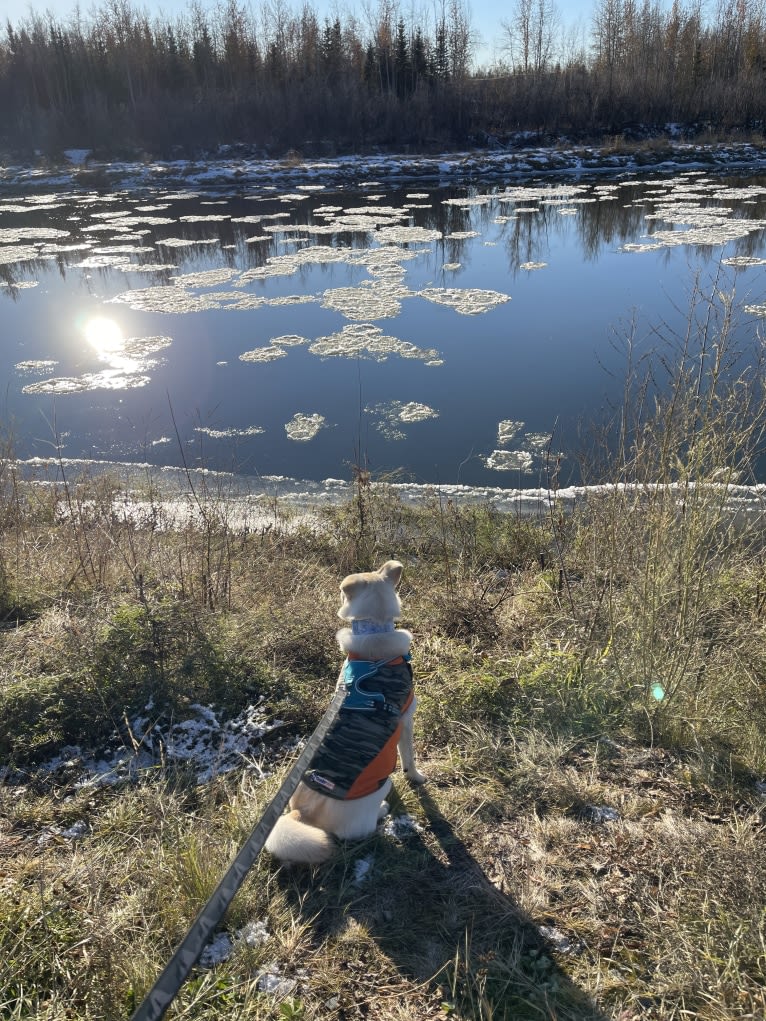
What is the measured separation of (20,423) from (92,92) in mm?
50774

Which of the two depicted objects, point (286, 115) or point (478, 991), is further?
point (286, 115)

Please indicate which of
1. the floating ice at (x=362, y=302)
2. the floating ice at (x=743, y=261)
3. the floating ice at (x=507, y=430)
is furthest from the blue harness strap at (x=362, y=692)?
the floating ice at (x=743, y=261)

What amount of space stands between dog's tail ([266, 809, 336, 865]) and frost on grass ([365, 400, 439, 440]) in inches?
266

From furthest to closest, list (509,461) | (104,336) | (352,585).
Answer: (104,336) < (509,461) < (352,585)

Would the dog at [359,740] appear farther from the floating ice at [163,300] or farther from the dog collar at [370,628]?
the floating ice at [163,300]

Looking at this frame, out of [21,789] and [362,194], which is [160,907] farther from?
[362,194]

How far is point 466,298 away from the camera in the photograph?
13664 millimetres

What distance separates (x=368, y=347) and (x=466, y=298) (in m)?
3.34

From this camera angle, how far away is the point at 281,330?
12.8 m

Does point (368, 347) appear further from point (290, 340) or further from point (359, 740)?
point (359, 740)

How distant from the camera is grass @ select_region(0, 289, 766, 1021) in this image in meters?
2.04

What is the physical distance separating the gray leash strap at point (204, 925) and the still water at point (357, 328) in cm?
331

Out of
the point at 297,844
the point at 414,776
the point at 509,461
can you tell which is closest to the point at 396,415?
the point at 509,461

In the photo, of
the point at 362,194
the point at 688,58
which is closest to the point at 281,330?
the point at 362,194
